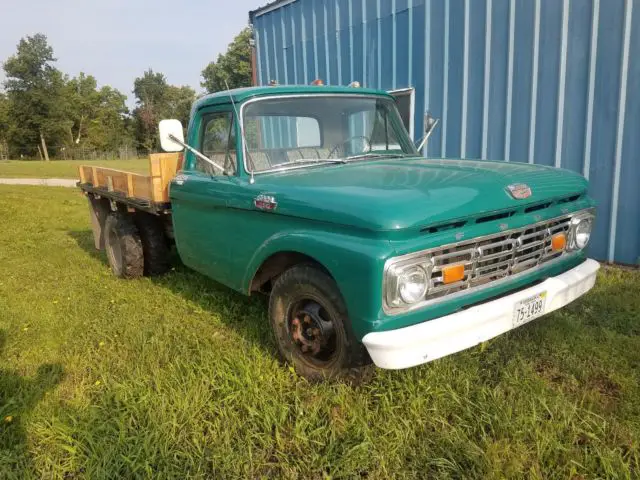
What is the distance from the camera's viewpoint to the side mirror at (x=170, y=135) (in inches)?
139

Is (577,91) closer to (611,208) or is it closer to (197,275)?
(611,208)

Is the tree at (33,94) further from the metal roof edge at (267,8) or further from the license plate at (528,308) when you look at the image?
the license plate at (528,308)

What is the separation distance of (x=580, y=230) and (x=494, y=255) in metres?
1.01

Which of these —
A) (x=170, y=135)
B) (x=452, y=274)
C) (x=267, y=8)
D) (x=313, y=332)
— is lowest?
(x=313, y=332)

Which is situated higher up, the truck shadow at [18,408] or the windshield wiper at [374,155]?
the windshield wiper at [374,155]

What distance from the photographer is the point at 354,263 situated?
7.80 feet

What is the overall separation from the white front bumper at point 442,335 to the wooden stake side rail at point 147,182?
9.46 ft

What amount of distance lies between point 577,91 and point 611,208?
1.33 m

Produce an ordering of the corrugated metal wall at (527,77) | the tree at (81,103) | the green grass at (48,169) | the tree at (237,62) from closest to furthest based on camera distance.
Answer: the corrugated metal wall at (527,77), the green grass at (48,169), the tree at (237,62), the tree at (81,103)

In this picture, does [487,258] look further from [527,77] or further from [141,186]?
[527,77]

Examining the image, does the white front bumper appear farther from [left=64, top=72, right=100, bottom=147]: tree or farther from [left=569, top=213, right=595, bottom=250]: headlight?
[left=64, top=72, right=100, bottom=147]: tree

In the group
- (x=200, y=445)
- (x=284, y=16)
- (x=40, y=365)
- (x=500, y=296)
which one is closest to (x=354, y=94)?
(x=500, y=296)

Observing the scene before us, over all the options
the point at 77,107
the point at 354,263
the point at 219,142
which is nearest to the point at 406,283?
the point at 354,263

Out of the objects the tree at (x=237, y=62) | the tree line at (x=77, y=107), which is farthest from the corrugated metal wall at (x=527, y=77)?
the tree at (x=237, y=62)
